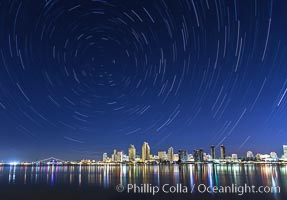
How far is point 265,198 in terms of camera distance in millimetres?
28062

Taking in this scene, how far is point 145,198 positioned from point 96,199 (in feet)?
17.5

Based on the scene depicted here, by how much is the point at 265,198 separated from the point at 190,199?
23.5 ft

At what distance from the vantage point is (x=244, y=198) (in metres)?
27.6

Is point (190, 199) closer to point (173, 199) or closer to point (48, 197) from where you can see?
point (173, 199)

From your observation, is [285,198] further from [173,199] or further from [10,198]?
[10,198]

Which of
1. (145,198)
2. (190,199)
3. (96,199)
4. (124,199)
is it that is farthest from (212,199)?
(96,199)

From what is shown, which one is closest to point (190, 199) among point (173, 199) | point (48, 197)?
point (173, 199)

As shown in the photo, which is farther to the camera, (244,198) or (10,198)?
(10,198)

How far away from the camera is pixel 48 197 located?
32.5 m

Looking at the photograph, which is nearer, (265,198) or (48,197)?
(265,198)

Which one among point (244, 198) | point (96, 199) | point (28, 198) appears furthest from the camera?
point (28, 198)

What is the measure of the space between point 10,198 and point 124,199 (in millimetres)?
13264

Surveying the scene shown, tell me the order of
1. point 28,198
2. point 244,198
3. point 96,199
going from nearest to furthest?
point 244,198
point 96,199
point 28,198

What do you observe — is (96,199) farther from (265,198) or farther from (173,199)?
(265,198)
